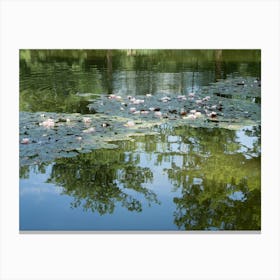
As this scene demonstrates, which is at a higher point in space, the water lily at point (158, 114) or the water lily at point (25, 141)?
the water lily at point (158, 114)

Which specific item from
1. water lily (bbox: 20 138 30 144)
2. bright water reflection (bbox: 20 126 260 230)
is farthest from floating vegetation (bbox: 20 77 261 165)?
bright water reflection (bbox: 20 126 260 230)

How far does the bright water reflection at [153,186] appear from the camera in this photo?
3.85m

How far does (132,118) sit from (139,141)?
246mm

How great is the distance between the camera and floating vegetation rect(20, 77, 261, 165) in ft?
13.4

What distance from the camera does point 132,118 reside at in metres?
4.30
